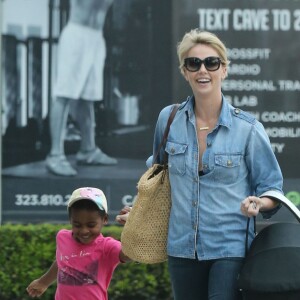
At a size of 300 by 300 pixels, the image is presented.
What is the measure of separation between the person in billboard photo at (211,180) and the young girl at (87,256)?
51 cm

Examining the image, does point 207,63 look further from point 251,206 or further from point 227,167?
point 251,206

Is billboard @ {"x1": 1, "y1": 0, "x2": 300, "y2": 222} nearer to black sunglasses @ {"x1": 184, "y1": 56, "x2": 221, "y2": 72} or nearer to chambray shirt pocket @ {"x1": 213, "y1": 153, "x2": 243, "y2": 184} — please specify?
black sunglasses @ {"x1": 184, "y1": 56, "x2": 221, "y2": 72}

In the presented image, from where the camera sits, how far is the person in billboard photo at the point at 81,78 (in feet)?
26.5

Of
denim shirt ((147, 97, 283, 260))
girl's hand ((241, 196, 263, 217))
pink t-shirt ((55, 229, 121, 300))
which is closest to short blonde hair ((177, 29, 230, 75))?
denim shirt ((147, 97, 283, 260))

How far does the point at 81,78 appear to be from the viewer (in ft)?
26.6

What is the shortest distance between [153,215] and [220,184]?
35cm

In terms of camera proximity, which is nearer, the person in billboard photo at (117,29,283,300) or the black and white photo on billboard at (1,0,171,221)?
Answer: the person in billboard photo at (117,29,283,300)

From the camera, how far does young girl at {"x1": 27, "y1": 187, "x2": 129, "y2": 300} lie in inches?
165

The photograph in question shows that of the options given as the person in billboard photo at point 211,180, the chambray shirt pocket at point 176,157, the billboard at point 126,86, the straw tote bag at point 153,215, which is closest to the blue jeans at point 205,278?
the person in billboard photo at point 211,180

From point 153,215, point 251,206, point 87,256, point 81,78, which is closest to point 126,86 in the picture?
point 81,78

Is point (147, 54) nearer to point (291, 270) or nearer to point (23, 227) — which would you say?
point (23, 227)

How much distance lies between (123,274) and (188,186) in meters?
4.00

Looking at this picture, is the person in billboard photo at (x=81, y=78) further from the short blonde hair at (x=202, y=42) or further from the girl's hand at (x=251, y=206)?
the girl's hand at (x=251, y=206)

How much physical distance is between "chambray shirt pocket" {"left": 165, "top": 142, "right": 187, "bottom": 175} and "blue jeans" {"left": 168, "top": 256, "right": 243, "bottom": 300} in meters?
0.35
